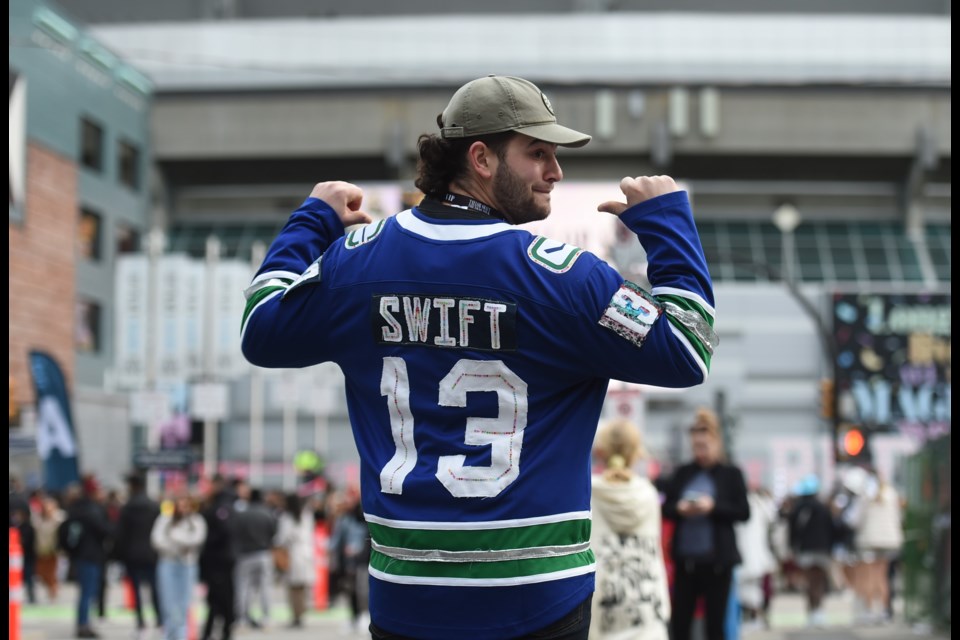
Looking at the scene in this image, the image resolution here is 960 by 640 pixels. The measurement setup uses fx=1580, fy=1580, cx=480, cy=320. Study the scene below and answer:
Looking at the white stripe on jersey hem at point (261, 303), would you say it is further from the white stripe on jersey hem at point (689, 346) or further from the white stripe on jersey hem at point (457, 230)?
the white stripe on jersey hem at point (689, 346)

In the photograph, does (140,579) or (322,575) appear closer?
(140,579)

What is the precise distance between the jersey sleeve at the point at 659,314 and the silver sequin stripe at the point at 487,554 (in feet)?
1.18

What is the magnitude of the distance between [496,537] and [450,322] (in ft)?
1.43

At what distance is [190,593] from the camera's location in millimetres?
16766

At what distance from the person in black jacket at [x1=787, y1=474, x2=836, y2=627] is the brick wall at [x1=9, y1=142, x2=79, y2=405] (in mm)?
24783

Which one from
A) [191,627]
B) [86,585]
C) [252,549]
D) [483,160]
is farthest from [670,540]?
[86,585]

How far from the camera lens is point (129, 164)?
56469 millimetres

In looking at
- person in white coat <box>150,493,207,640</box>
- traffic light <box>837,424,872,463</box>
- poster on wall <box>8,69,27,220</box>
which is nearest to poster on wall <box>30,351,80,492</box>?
A: poster on wall <box>8,69,27,220</box>

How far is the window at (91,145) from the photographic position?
163ft

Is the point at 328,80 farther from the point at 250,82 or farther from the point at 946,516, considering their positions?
the point at 946,516

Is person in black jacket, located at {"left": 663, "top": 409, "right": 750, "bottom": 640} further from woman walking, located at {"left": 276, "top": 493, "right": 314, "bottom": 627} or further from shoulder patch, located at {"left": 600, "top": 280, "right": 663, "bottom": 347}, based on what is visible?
woman walking, located at {"left": 276, "top": 493, "right": 314, "bottom": 627}

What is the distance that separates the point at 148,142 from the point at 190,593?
142 feet

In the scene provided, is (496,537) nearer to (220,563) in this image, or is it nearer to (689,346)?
(689,346)

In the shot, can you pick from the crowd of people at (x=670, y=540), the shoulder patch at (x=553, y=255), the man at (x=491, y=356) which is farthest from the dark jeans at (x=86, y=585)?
the shoulder patch at (x=553, y=255)
